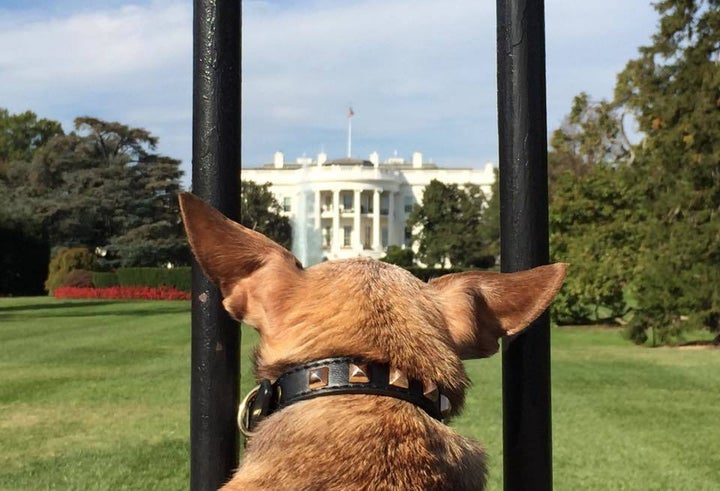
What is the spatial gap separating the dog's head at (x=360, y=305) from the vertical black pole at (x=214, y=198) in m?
0.28

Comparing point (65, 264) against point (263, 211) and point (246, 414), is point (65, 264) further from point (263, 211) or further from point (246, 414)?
point (246, 414)

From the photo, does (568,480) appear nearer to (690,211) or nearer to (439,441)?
(439,441)

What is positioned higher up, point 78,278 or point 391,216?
point 391,216

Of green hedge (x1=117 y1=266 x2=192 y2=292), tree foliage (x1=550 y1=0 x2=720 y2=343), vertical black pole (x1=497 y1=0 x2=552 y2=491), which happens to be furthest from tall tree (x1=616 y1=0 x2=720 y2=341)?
green hedge (x1=117 y1=266 x2=192 y2=292)

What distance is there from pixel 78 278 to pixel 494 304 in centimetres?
5069

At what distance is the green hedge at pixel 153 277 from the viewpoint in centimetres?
5159

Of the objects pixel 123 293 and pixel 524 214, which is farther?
pixel 123 293

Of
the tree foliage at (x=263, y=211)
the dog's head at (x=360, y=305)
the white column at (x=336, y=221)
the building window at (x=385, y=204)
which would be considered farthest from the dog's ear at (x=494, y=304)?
the building window at (x=385, y=204)

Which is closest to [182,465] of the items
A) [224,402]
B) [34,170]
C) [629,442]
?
[629,442]

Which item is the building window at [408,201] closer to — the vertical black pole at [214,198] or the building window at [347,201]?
the building window at [347,201]

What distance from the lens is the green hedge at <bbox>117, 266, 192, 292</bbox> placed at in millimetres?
51594

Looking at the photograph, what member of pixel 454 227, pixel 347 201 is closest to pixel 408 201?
pixel 347 201

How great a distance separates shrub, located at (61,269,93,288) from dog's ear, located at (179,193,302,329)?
50.2m

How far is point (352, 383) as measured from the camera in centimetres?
185
